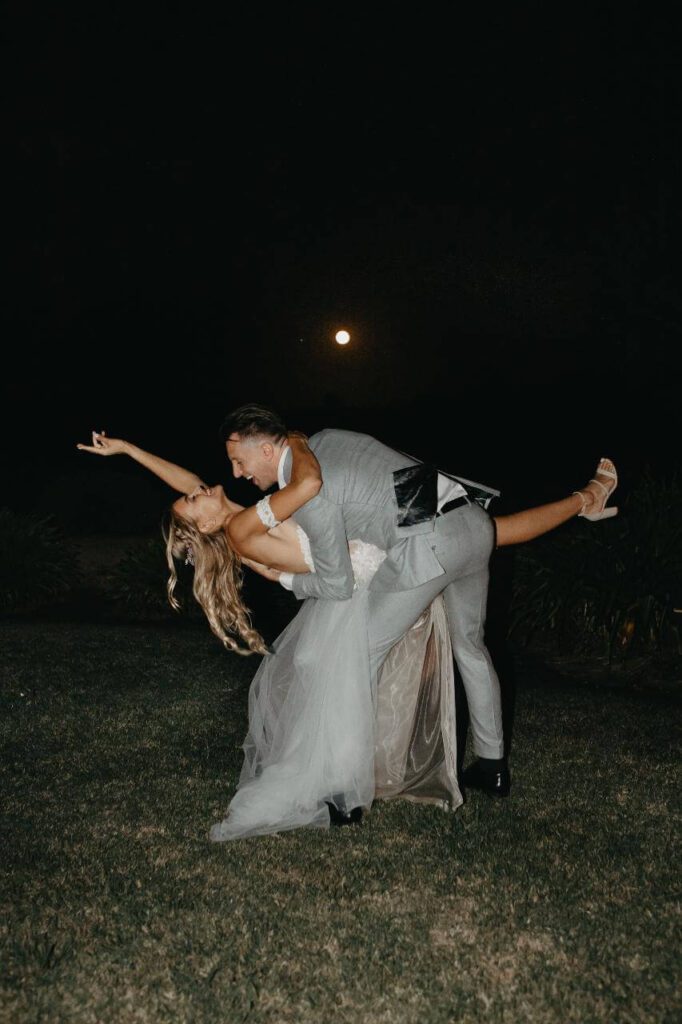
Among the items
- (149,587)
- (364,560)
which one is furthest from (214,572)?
(149,587)

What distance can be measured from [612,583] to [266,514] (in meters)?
5.25

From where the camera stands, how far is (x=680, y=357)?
14.1 meters

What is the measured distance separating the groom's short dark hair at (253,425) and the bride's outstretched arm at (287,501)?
0.08 meters

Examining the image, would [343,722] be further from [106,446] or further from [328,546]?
[106,446]

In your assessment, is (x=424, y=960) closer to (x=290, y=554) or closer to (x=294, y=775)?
(x=294, y=775)

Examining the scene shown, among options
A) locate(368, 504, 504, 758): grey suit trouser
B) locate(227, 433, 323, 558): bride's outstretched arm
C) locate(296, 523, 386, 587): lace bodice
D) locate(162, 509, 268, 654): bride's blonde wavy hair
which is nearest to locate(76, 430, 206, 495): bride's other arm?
locate(162, 509, 268, 654): bride's blonde wavy hair

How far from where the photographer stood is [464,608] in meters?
4.18

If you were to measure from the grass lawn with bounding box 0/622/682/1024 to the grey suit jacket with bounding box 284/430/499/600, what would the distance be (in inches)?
45.3

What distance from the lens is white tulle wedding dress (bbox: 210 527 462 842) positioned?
156 inches

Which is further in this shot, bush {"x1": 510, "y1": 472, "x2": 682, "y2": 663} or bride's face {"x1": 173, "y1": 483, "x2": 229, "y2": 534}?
bush {"x1": 510, "y1": 472, "x2": 682, "y2": 663}

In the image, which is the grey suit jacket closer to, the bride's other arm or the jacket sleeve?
the jacket sleeve

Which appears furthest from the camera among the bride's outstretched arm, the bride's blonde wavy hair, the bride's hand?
the bride's hand

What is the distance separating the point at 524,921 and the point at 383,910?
1.66ft

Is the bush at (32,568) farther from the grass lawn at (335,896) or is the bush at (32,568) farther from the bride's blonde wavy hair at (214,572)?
the bride's blonde wavy hair at (214,572)
